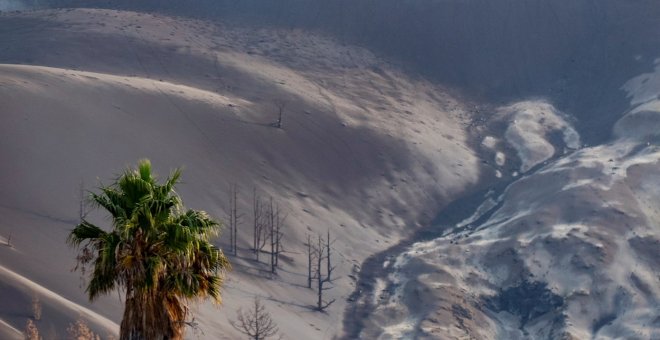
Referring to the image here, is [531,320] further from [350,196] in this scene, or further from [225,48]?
[225,48]

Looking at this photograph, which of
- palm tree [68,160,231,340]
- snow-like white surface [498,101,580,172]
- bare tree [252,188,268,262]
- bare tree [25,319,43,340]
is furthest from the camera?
snow-like white surface [498,101,580,172]

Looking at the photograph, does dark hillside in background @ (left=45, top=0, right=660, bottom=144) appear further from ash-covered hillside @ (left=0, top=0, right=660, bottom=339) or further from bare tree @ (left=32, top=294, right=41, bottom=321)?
bare tree @ (left=32, top=294, right=41, bottom=321)

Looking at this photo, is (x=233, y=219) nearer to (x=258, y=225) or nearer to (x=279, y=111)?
(x=258, y=225)

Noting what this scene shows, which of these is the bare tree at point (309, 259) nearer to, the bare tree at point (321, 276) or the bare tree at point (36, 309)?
the bare tree at point (321, 276)

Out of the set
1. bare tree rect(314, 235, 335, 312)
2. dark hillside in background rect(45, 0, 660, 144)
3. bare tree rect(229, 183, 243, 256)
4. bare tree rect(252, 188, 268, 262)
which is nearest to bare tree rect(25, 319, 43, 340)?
bare tree rect(314, 235, 335, 312)

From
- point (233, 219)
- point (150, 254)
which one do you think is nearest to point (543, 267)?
point (233, 219)

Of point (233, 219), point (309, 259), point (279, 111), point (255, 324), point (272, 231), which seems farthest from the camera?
point (279, 111)

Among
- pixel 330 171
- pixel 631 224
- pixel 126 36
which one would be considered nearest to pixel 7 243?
pixel 330 171
